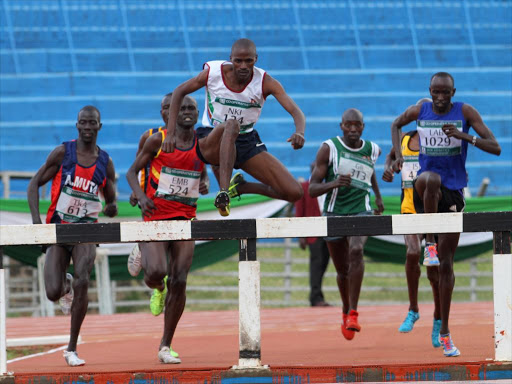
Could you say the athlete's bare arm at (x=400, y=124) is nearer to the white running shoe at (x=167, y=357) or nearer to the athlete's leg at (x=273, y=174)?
the athlete's leg at (x=273, y=174)

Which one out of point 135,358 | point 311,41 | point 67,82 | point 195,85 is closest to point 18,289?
point 67,82

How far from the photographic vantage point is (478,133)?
7375 mm

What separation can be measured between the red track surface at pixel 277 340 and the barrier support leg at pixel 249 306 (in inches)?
5.6

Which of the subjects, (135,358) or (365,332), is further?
(365,332)

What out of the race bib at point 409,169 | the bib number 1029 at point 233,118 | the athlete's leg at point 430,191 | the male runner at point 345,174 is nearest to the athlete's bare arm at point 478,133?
the athlete's leg at point 430,191

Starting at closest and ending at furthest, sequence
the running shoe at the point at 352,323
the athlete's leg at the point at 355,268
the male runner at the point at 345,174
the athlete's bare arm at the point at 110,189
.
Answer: the athlete's bare arm at the point at 110,189 < the running shoe at the point at 352,323 < the athlete's leg at the point at 355,268 < the male runner at the point at 345,174

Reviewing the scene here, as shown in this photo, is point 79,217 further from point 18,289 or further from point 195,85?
point 18,289

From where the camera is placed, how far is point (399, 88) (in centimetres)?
2003

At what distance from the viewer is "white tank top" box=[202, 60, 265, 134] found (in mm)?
7145

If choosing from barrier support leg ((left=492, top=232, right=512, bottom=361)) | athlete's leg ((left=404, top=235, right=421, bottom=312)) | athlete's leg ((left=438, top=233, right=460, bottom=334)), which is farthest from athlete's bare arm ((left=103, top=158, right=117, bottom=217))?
barrier support leg ((left=492, top=232, right=512, bottom=361))

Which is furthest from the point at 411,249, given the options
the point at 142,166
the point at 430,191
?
the point at 142,166

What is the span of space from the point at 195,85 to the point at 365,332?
13.6ft

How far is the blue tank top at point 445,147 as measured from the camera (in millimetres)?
7496

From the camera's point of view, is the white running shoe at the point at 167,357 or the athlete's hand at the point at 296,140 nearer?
the athlete's hand at the point at 296,140
